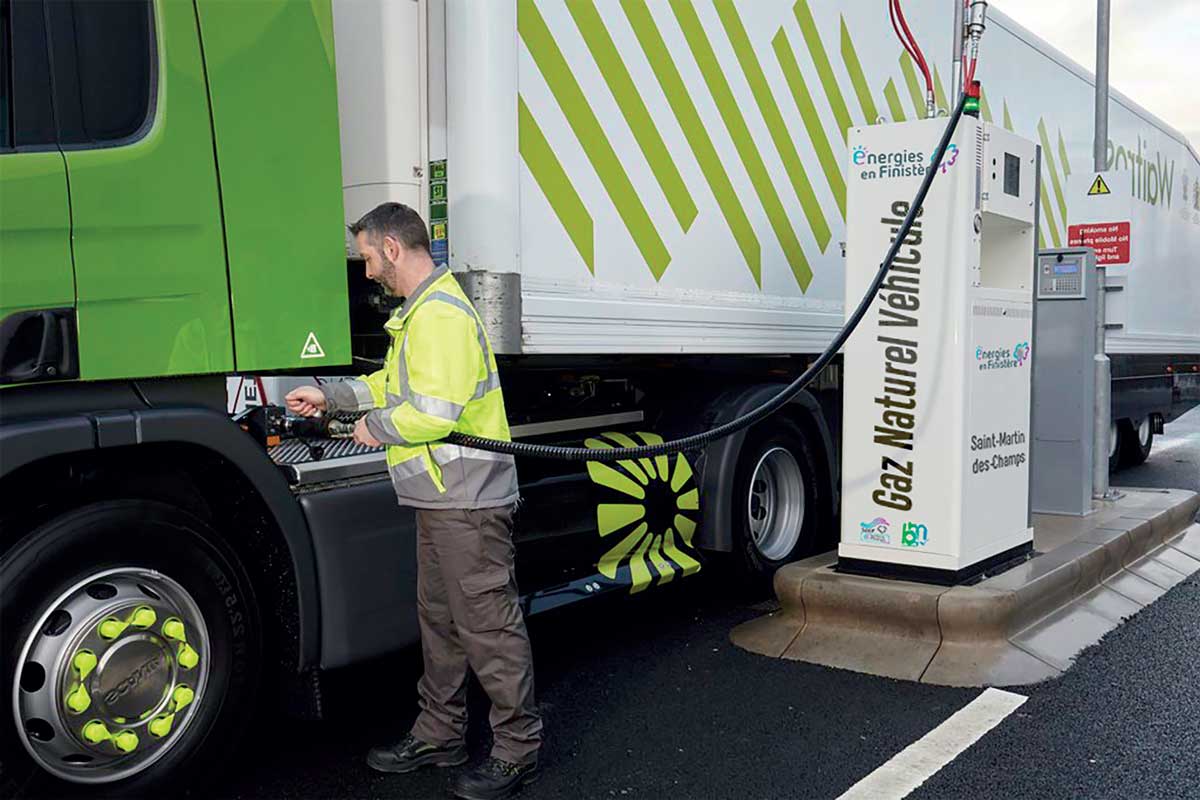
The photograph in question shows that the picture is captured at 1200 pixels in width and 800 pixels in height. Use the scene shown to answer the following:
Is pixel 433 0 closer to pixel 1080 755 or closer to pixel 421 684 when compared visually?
pixel 421 684

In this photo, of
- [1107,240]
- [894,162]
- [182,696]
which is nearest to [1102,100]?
[1107,240]

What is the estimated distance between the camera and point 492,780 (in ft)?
10.3

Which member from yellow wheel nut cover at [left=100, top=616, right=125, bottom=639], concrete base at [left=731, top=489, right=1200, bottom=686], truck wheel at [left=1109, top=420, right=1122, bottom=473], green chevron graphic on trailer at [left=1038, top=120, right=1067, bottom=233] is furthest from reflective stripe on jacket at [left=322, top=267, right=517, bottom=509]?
truck wheel at [left=1109, top=420, right=1122, bottom=473]

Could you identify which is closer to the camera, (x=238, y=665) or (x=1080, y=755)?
(x=238, y=665)

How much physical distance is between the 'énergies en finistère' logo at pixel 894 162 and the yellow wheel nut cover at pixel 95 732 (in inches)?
145

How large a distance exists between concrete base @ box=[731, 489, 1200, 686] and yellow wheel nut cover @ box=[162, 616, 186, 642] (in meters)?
2.51

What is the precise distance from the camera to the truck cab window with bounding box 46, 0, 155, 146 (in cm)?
285

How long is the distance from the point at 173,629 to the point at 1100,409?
18.9 feet

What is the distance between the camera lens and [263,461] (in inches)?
126

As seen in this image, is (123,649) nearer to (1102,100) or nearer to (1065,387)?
(1065,387)

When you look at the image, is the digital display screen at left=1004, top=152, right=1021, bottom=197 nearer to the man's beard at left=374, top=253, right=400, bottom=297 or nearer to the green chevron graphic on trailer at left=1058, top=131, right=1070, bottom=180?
the man's beard at left=374, top=253, right=400, bottom=297

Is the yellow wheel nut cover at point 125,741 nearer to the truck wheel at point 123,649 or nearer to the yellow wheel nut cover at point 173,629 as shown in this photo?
the truck wheel at point 123,649

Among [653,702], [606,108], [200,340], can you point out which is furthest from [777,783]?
[606,108]

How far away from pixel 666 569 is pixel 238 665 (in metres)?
2.22
